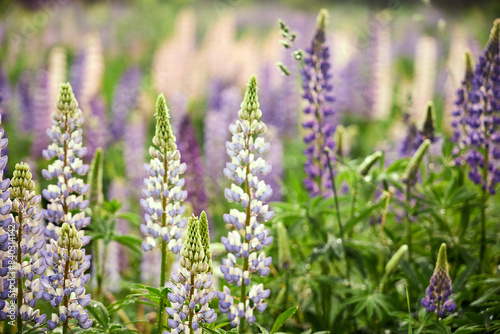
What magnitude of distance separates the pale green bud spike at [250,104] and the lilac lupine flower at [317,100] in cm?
69

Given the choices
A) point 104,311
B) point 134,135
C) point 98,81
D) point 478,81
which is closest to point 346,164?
point 478,81

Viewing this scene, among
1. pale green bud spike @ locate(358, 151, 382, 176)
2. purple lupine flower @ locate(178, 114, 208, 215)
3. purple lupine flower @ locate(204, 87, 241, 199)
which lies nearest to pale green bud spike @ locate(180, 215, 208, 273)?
pale green bud spike @ locate(358, 151, 382, 176)

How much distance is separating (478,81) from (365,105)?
3383mm

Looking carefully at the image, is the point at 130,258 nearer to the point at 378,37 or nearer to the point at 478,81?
the point at 478,81

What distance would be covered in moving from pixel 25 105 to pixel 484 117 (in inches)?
133

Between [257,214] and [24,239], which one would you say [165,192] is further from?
[24,239]

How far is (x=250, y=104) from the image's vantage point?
1.24 metres

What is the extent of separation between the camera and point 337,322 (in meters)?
1.78

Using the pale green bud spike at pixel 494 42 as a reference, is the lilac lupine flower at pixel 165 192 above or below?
below

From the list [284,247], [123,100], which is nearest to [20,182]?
[284,247]

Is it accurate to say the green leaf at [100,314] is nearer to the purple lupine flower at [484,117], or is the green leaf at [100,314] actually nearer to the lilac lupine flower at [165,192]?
the lilac lupine flower at [165,192]

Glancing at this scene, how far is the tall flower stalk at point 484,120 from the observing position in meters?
1.84

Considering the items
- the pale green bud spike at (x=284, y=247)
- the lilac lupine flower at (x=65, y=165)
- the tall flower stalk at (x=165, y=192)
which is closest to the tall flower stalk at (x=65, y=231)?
the lilac lupine flower at (x=65, y=165)

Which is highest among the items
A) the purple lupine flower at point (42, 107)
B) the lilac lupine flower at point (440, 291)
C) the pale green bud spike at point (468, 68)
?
the purple lupine flower at point (42, 107)
